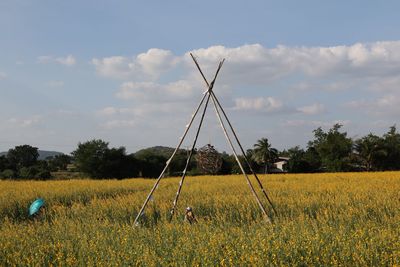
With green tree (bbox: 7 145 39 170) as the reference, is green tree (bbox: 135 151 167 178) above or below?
below

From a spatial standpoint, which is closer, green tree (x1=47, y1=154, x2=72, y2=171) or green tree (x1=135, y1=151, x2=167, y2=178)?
green tree (x1=135, y1=151, x2=167, y2=178)

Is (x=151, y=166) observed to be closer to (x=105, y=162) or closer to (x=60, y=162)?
(x=105, y=162)

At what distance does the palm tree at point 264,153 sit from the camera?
66.9 meters

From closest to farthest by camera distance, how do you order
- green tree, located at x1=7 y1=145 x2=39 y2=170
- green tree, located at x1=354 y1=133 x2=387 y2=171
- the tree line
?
the tree line < green tree, located at x1=354 y1=133 x2=387 y2=171 < green tree, located at x1=7 y1=145 x2=39 y2=170

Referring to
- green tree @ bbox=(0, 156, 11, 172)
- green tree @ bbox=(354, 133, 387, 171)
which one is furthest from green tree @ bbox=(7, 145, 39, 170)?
green tree @ bbox=(354, 133, 387, 171)

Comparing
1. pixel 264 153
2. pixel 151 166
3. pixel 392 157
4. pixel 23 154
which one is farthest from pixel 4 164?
pixel 392 157

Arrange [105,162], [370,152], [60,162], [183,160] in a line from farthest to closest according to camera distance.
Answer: [60,162] → [370,152] → [105,162] → [183,160]

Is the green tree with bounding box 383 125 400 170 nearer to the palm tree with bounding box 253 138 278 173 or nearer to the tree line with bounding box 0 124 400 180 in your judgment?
the tree line with bounding box 0 124 400 180

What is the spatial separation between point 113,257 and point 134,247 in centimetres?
73

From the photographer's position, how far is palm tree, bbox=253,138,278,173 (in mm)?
66875

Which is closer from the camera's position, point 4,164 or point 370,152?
point 4,164

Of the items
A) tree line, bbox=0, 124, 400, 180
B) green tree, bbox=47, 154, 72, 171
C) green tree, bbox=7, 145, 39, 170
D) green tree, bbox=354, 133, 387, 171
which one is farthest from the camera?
green tree, bbox=47, 154, 72, 171

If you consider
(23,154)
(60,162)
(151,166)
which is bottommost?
(151,166)

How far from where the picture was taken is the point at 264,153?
67.5 metres
